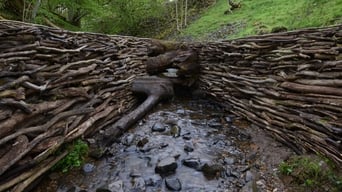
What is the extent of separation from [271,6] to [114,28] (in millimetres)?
7458

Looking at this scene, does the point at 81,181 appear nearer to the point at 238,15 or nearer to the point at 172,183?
the point at 172,183

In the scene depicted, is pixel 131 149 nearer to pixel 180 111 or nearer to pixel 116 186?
pixel 116 186

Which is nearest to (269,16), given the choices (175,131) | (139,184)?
(175,131)

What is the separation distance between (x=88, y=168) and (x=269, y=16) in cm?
843

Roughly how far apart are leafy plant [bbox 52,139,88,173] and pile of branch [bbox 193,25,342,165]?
100 inches

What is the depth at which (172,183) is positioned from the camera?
10.2 ft

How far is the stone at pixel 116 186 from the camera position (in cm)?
306

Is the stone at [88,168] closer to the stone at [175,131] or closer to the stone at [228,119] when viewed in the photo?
the stone at [175,131]

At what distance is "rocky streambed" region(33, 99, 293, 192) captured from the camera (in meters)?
3.13

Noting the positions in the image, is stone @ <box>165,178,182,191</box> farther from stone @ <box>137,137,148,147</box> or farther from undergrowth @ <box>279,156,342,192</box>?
undergrowth @ <box>279,156,342,192</box>

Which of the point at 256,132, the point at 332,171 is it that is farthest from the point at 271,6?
the point at 332,171

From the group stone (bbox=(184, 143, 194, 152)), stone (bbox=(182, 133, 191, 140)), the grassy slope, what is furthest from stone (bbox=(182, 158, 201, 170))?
the grassy slope

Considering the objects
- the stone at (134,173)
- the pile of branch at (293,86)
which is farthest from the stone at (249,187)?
the stone at (134,173)

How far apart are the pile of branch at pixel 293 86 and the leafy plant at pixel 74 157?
2.55 metres
